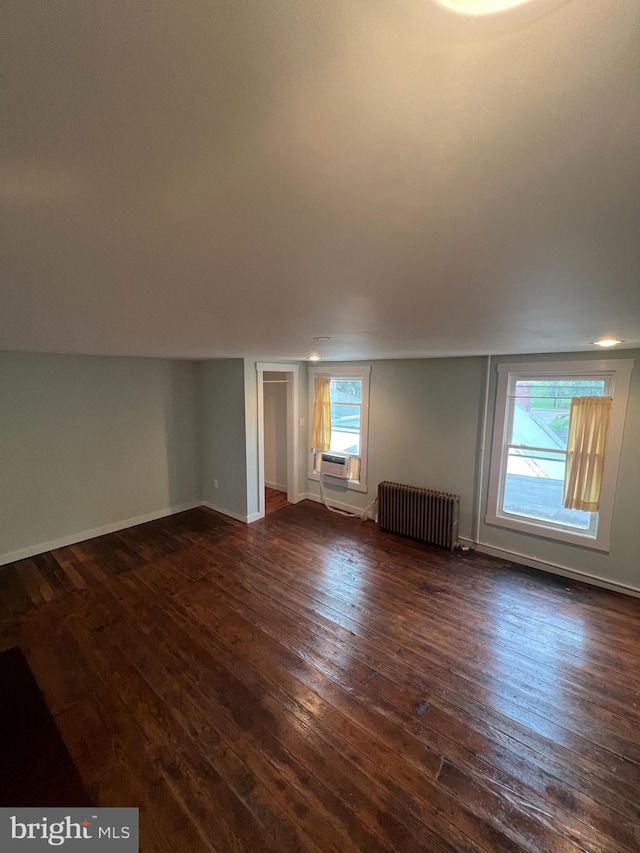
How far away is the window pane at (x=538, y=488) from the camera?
143 inches

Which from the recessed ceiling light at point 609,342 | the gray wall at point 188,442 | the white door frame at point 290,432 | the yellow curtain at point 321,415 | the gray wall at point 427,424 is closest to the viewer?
the recessed ceiling light at point 609,342

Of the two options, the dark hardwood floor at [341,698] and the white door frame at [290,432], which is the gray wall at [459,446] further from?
the white door frame at [290,432]

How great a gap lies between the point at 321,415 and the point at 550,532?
3.23 m

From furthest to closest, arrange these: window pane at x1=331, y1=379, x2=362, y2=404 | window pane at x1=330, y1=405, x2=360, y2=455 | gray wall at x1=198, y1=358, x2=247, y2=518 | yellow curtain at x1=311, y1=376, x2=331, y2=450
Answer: yellow curtain at x1=311, y1=376, x2=331, y2=450 < window pane at x1=330, y1=405, x2=360, y2=455 < window pane at x1=331, y1=379, x2=362, y2=404 < gray wall at x1=198, y1=358, x2=247, y2=518

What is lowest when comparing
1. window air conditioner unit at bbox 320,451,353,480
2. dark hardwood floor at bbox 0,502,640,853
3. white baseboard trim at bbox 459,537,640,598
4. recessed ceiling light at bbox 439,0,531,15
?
dark hardwood floor at bbox 0,502,640,853

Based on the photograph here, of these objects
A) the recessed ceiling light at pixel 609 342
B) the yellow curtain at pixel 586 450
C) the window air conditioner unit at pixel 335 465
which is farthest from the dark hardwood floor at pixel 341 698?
the recessed ceiling light at pixel 609 342

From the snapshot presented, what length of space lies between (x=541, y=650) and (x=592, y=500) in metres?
1.58

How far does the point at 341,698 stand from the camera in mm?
2225

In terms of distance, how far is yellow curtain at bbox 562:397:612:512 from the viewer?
334 cm

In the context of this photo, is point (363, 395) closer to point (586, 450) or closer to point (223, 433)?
point (223, 433)

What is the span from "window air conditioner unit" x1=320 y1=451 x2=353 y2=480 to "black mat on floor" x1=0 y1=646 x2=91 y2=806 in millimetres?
3801

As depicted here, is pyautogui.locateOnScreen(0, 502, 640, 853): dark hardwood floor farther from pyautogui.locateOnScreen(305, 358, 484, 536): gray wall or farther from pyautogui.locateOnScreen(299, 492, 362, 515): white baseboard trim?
pyautogui.locateOnScreen(299, 492, 362, 515): white baseboard trim

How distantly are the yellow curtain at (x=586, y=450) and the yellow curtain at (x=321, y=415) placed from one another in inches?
119

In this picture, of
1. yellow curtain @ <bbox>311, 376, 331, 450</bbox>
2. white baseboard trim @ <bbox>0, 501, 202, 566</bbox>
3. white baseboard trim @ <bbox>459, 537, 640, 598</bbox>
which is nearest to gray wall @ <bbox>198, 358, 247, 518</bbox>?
white baseboard trim @ <bbox>0, 501, 202, 566</bbox>
